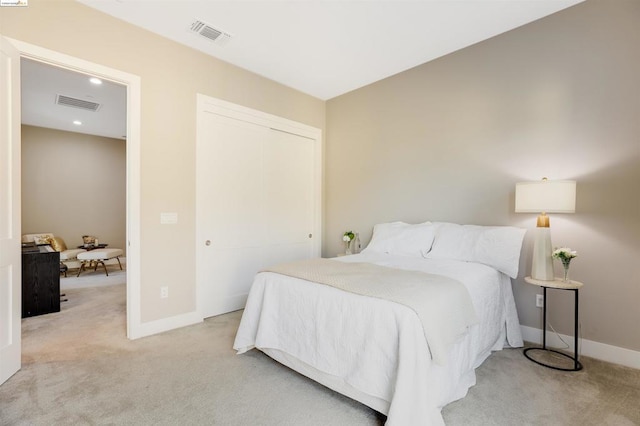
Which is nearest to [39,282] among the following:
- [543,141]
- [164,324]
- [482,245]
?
[164,324]

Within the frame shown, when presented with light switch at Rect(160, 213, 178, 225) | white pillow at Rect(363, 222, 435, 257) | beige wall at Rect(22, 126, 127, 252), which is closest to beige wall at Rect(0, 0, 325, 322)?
light switch at Rect(160, 213, 178, 225)

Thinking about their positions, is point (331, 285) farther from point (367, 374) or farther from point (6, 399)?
point (6, 399)

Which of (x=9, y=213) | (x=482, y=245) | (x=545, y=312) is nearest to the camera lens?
(x=9, y=213)

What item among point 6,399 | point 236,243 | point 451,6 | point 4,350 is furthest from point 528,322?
point 4,350

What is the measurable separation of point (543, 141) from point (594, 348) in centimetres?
177

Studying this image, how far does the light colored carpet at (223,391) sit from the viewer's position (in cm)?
172

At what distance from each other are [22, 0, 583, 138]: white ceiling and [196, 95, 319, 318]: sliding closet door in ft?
2.48

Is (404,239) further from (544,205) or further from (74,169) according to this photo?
(74,169)

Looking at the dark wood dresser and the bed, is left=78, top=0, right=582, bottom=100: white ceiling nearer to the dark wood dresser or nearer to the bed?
the bed

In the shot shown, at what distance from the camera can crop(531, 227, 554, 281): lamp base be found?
7.88ft

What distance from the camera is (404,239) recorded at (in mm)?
→ 3264

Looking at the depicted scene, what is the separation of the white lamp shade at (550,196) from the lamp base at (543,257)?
20 cm

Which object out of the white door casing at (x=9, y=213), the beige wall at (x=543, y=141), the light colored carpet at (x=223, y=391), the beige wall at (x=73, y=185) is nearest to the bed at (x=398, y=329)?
the light colored carpet at (x=223, y=391)

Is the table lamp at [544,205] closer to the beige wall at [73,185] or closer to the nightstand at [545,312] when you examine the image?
the nightstand at [545,312]
